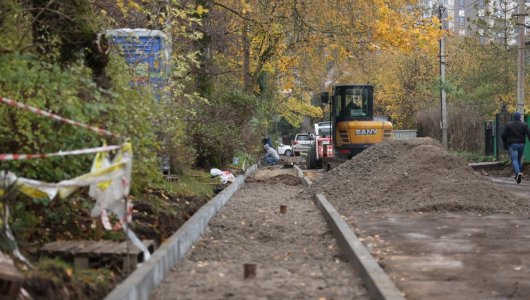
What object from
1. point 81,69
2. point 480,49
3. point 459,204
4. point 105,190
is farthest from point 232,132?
point 480,49

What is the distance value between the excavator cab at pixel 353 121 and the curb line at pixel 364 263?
14084 millimetres

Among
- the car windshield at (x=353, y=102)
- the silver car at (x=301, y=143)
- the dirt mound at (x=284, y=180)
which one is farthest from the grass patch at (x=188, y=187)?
the silver car at (x=301, y=143)

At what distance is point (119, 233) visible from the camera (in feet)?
24.6

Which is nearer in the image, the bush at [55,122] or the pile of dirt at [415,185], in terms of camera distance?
the bush at [55,122]

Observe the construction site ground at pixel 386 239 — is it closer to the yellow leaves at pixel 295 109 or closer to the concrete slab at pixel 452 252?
the concrete slab at pixel 452 252

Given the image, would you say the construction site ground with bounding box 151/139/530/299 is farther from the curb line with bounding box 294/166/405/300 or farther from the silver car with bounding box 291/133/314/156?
the silver car with bounding box 291/133/314/156

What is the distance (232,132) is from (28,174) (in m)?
15.5

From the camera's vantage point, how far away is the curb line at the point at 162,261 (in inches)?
219

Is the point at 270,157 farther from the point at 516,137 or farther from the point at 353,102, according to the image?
the point at 516,137

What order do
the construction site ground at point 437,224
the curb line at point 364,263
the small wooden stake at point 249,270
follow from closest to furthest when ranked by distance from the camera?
A: the curb line at point 364,263 < the construction site ground at point 437,224 < the small wooden stake at point 249,270

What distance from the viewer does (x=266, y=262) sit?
825 cm

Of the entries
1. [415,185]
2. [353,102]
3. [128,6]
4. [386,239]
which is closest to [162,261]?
[386,239]

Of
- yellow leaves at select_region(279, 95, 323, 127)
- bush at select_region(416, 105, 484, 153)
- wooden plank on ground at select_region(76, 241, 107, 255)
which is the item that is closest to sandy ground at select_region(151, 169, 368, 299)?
wooden plank on ground at select_region(76, 241, 107, 255)

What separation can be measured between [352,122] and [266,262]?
17.5 meters
